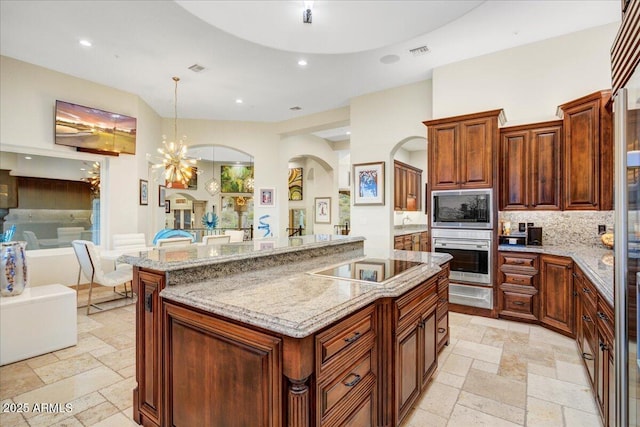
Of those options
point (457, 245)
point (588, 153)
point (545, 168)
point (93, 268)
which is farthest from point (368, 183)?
point (93, 268)

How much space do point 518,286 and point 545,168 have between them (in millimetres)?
1489

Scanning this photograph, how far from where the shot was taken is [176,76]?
200 inches

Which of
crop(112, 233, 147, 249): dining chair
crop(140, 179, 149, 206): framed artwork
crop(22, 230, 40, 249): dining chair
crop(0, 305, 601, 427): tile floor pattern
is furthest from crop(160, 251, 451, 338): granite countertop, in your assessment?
crop(140, 179, 149, 206): framed artwork

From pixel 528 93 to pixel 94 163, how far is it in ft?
23.2

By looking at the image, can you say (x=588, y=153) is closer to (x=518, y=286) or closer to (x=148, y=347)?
(x=518, y=286)

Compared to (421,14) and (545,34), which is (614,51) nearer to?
(421,14)

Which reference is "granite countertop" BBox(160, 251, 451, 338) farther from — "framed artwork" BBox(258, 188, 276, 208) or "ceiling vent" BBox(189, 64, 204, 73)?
"framed artwork" BBox(258, 188, 276, 208)

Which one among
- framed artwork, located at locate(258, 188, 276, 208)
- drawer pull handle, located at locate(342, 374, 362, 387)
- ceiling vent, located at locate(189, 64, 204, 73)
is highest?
ceiling vent, located at locate(189, 64, 204, 73)

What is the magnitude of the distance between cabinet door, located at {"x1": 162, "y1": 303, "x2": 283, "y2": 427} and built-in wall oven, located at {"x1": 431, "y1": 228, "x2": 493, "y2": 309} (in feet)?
11.3

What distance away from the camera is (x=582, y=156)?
3463 millimetres

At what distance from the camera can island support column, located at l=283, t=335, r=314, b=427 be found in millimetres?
1164

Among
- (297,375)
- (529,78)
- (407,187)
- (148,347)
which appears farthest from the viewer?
(407,187)

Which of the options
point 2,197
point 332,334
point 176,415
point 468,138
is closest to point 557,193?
point 468,138

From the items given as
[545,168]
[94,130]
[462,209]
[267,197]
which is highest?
[94,130]
